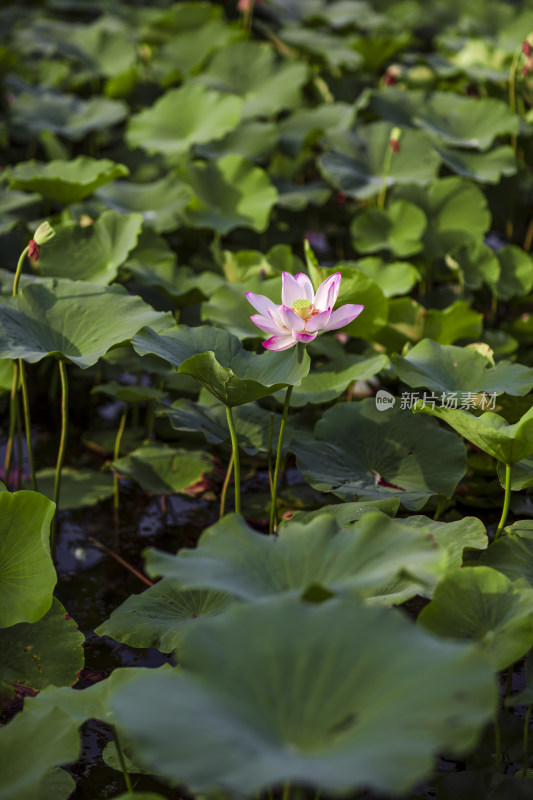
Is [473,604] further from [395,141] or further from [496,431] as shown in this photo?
[395,141]

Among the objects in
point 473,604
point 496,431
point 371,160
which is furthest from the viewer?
point 371,160

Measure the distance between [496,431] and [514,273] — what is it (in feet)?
4.36

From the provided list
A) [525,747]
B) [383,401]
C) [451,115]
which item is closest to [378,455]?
[383,401]

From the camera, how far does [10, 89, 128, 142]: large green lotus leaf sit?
3.03 meters

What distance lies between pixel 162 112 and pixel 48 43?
47.8 inches

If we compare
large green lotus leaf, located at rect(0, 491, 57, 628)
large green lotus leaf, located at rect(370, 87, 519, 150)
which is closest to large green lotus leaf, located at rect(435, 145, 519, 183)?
large green lotus leaf, located at rect(370, 87, 519, 150)

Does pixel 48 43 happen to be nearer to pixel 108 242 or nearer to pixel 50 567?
pixel 108 242

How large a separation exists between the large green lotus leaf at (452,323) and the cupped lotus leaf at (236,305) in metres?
0.43

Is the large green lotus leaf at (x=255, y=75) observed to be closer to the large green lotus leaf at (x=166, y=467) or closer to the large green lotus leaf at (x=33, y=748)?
the large green lotus leaf at (x=166, y=467)

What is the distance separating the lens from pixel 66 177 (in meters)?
2.47

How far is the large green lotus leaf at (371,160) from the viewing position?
102 inches

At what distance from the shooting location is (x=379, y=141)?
9.13ft

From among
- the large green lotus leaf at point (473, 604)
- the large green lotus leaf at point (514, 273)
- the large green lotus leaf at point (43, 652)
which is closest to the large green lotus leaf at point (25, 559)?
the large green lotus leaf at point (43, 652)

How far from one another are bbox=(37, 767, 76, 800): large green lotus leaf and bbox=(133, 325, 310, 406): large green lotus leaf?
2.21ft
